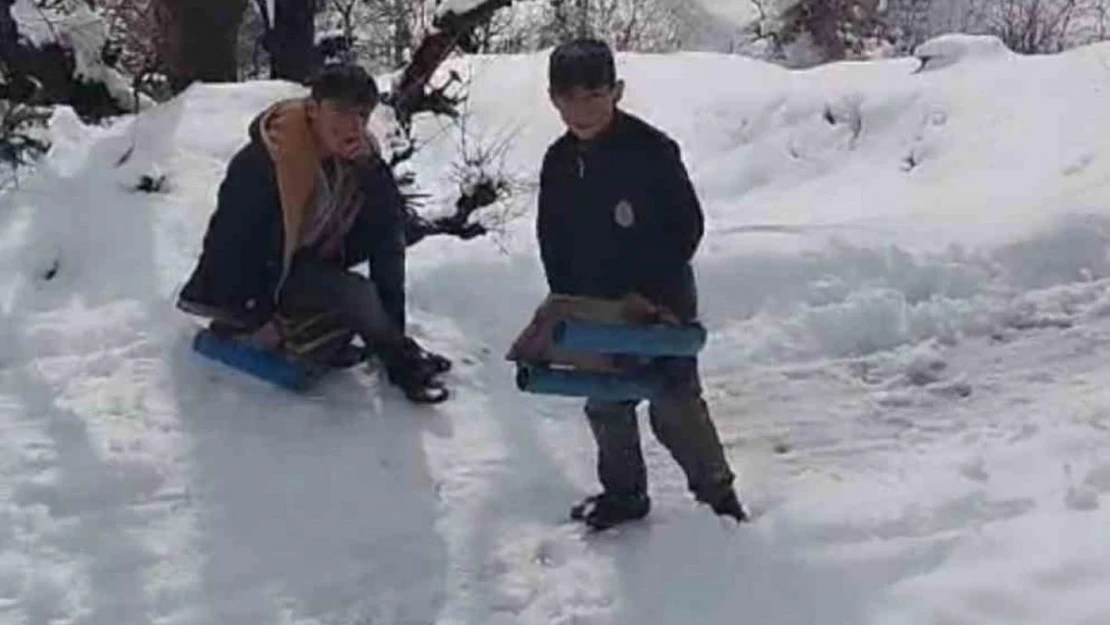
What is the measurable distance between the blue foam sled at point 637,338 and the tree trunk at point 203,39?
5384 mm

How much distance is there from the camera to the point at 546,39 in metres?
16.2

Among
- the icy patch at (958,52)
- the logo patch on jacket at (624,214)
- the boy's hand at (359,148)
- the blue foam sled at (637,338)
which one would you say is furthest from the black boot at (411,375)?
the icy patch at (958,52)

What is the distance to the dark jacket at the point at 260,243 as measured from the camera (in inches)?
210

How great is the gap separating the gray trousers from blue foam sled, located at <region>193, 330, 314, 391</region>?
0.97 meters

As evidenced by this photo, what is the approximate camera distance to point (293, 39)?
985 centimetres

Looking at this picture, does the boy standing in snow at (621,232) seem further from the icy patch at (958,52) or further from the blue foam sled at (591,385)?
the icy patch at (958,52)

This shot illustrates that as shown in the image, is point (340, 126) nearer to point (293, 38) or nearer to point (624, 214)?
point (624, 214)

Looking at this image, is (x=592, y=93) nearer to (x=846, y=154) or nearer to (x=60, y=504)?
(x=60, y=504)

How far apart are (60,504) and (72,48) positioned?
4.10m

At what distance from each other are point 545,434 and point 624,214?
1123 millimetres

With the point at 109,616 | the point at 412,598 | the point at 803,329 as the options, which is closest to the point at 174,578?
the point at 109,616

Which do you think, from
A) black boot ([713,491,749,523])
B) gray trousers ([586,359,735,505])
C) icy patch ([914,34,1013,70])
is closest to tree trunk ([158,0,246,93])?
icy patch ([914,34,1013,70])

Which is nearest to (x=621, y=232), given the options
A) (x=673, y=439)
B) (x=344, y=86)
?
(x=673, y=439)

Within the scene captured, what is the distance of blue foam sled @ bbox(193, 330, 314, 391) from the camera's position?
5449 mm
